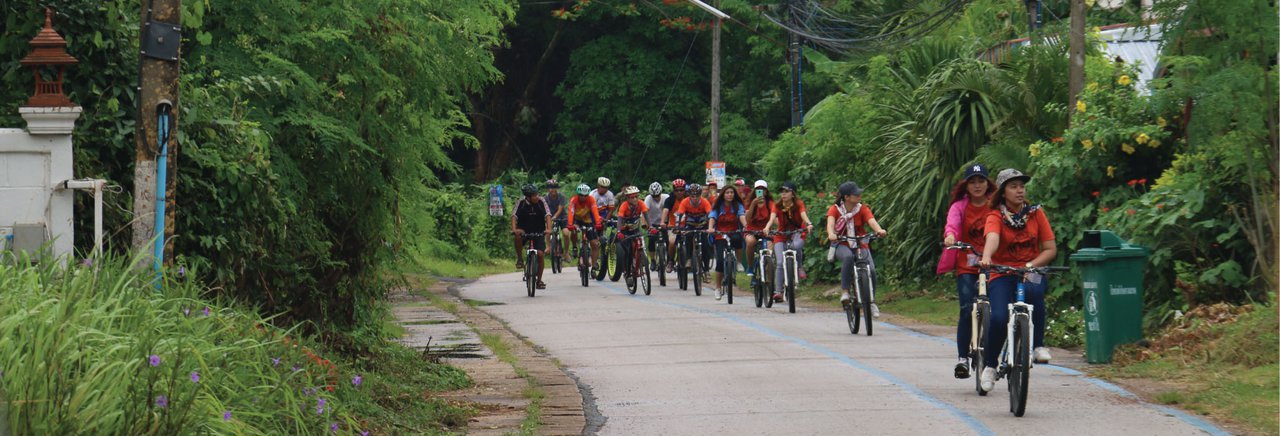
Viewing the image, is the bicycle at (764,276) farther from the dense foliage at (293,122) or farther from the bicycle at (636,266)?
the dense foliage at (293,122)

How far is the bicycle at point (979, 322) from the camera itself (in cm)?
1152

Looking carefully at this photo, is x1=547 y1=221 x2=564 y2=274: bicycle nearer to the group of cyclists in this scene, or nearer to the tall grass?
the group of cyclists

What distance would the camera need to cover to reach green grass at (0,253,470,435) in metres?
6.45

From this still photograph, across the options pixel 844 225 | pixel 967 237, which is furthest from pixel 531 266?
pixel 967 237

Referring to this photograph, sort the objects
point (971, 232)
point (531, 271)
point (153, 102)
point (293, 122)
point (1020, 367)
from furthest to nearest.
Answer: point (531, 271), point (971, 232), point (293, 122), point (1020, 367), point (153, 102)

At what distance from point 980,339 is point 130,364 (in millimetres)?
6747

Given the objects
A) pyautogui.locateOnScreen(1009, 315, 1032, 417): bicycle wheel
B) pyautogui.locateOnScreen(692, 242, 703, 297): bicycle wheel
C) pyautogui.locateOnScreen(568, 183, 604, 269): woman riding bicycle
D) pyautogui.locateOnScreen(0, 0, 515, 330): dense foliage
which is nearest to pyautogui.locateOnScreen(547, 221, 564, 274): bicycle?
pyautogui.locateOnScreen(568, 183, 604, 269): woman riding bicycle

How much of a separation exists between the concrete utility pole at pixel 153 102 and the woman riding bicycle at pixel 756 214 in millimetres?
13279

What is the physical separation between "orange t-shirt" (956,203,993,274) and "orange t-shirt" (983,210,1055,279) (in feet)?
1.57

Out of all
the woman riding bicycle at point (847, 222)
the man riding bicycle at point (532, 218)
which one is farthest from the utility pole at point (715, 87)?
the woman riding bicycle at point (847, 222)

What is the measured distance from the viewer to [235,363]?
7828 millimetres

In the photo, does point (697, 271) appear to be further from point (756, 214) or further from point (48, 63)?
point (48, 63)

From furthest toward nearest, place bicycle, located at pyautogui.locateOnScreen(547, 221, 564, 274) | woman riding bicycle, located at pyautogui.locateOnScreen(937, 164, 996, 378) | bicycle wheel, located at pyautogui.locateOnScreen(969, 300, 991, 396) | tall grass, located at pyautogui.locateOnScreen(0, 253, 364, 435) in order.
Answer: bicycle, located at pyautogui.locateOnScreen(547, 221, 564, 274)
woman riding bicycle, located at pyautogui.locateOnScreen(937, 164, 996, 378)
bicycle wheel, located at pyautogui.locateOnScreen(969, 300, 991, 396)
tall grass, located at pyautogui.locateOnScreen(0, 253, 364, 435)

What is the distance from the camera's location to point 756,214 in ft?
74.3
